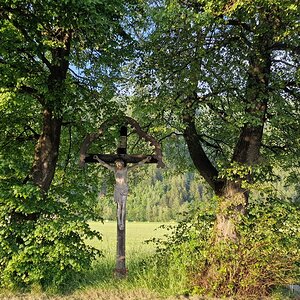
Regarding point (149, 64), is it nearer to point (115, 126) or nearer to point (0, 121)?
point (115, 126)

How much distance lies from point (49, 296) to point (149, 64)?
220 inches

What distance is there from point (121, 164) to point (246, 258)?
3171 millimetres

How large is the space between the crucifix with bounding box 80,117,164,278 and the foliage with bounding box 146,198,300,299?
0.95 metres

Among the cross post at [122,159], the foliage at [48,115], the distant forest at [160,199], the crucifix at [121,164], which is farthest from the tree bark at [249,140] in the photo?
the distant forest at [160,199]

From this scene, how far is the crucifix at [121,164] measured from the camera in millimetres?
7660

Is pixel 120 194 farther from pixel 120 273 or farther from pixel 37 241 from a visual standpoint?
pixel 37 241

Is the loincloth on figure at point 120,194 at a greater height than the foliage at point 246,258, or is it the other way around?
the loincloth on figure at point 120,194

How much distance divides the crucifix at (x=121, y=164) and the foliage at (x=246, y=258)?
37.5 inches

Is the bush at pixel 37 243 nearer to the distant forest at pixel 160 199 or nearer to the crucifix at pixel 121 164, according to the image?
the crucifix at pixel 121 164

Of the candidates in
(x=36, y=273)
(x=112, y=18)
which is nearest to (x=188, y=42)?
(x=112, y=18)

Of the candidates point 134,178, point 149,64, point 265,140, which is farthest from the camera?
point 134,178

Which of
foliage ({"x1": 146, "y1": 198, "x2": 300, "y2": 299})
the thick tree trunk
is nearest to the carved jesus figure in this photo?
foliage ({"x1": 146, "y1": 198, "x2": 300, "y2": 299})

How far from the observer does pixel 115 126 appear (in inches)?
338

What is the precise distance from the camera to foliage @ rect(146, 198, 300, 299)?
6926 millimetres
